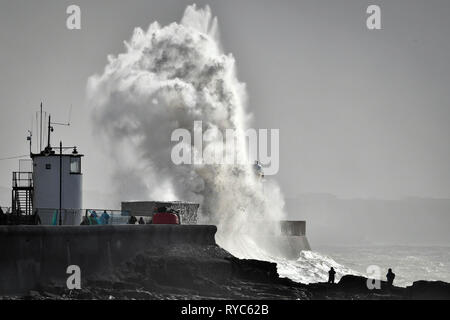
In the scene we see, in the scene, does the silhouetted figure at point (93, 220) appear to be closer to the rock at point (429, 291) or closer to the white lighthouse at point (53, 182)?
the white lighthouse at point (53, 182)

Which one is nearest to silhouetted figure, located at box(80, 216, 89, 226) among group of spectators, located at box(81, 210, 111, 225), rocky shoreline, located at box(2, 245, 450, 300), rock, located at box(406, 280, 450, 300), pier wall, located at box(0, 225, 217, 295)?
group of spectators, located at box(81, 210, 111, 225)

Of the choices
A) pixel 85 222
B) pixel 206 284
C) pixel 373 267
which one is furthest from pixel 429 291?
pixel 373 267

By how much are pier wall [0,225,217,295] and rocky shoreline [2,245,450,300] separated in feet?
1.04

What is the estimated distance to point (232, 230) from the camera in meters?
57.8

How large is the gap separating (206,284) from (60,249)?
4843mm

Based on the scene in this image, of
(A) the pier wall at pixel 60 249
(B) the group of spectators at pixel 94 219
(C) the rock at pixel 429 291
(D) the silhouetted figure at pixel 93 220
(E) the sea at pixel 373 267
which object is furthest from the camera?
(E) the sea at pixel 373 267

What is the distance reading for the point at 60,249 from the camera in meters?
29.2

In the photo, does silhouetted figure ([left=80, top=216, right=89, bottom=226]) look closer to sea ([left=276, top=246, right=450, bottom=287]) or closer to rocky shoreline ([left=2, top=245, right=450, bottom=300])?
rocky shoreline ([left=2, top=245, right=450, bottom=300])

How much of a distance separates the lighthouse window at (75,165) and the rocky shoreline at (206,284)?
4.34m

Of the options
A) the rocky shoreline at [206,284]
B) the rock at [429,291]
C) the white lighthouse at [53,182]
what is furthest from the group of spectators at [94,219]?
the rock at [429,291]

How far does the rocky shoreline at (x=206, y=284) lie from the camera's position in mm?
29641
